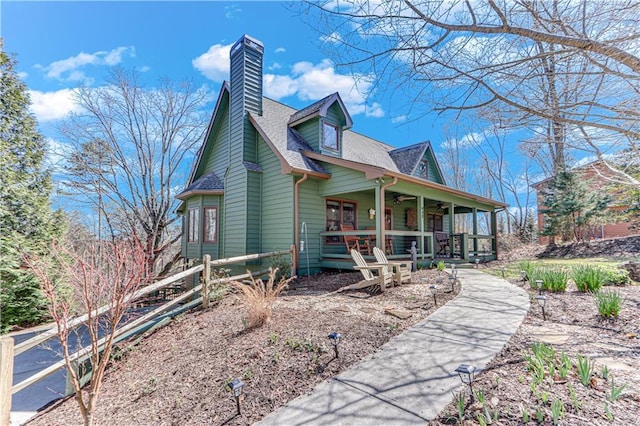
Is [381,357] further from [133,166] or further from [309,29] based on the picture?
[133,166]

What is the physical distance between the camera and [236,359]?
365 centimetres

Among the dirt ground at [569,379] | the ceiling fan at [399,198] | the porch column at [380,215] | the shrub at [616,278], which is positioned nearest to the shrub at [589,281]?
the shrub at [616,278]

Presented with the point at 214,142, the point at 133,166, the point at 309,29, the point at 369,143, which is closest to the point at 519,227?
the point at 369,143

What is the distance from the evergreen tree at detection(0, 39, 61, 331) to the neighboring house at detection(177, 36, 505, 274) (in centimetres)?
438

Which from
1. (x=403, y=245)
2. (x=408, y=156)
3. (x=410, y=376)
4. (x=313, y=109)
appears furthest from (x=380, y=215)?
(x=408, y=156)

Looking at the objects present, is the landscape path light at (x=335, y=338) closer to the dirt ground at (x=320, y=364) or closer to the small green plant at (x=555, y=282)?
the dirt ground at (x=320, y=364)

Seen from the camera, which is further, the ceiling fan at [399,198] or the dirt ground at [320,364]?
the ceiling fan at [399,198]

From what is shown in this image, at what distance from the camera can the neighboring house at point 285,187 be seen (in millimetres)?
9180

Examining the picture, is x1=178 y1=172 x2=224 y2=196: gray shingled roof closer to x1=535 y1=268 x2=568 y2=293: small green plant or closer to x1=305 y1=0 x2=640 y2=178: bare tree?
x1=305 y1=0 x2=640 y2=178: bare tree

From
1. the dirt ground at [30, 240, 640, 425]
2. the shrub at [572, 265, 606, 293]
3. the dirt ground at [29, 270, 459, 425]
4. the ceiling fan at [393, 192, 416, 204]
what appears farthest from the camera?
the ceiling fan at [393, 192, 416, 204]

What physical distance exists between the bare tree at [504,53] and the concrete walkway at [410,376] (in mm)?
2975

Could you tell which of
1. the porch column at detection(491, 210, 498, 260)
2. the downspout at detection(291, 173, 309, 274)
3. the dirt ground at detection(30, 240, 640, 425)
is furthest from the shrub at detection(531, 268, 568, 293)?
the porch column at detection(491, 210, 498, 260)

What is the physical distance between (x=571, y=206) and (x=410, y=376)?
16.8 m

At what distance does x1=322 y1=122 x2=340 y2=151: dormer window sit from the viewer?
1066 centimetres
